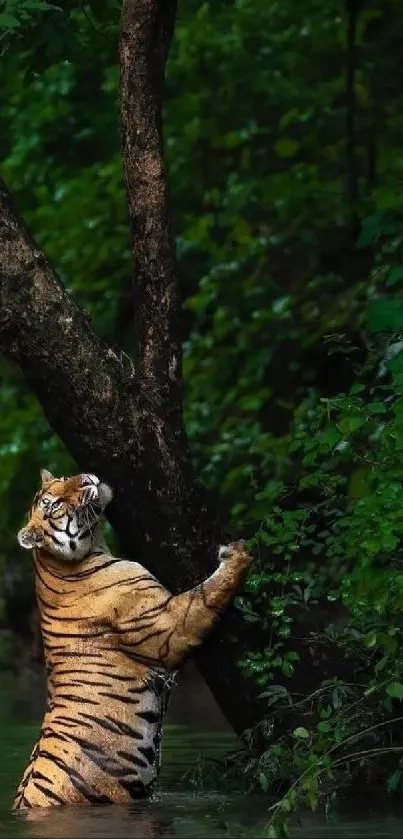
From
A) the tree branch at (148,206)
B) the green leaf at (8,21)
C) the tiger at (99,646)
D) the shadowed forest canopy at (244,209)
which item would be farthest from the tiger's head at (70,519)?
the shadowed forest canopy at (244,209)

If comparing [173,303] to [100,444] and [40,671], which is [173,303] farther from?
[40,671]

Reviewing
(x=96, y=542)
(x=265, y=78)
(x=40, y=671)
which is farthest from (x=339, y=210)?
(x=96, y=542)

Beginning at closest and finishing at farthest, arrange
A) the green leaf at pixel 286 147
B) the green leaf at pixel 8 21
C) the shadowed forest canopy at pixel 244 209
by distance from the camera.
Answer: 1. the green leaf at pixel 8 21
2. the shadowed forest canopy at pixel 244 209
3. the green leaf at pixel 286 147

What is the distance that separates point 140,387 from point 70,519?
655 mm

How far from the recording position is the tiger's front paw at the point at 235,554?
7.83 meters

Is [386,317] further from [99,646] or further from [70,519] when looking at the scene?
[99,646]

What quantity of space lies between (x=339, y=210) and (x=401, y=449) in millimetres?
6106

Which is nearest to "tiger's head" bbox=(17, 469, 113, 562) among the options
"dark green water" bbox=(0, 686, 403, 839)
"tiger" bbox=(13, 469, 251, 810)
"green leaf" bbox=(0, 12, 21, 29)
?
"tiger" bbox=(13, 469, 251, 810)

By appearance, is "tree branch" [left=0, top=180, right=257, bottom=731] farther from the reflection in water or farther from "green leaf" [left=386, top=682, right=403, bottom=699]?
"green leaf" [left=386, top=682, right=403, bottom=699]

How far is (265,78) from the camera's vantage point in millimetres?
13859

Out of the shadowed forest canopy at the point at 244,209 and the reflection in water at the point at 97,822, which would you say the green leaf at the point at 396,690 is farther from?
the shadowed forest canopy at the point at 244,209

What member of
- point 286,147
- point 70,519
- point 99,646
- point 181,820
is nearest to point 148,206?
point 70,519

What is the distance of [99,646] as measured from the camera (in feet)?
25.5

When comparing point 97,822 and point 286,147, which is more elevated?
point 286,147
